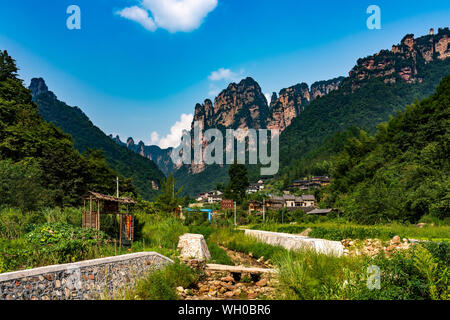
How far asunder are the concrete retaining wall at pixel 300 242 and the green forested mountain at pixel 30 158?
→ 10590 millimetres

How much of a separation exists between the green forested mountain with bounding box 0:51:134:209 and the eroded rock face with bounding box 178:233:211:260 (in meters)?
6.47

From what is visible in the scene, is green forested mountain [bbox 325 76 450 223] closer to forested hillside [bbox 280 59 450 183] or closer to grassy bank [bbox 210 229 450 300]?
grassy bank [bbox 210 229 450 300]

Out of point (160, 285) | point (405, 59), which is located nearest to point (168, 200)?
point (160, 285)

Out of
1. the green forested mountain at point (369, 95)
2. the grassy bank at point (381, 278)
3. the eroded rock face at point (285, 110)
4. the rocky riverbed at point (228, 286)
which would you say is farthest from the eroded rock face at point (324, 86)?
the grassy bank at point (381, 278)

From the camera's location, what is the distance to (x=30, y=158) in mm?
20156

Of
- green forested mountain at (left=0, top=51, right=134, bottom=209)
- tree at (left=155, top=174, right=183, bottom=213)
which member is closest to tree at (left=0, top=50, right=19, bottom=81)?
green forested mountain at (left=0, top=51, right=134, bottom=209)

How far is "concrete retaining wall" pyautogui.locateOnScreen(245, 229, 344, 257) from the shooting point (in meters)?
9.50

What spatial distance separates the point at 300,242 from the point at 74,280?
27.7ft

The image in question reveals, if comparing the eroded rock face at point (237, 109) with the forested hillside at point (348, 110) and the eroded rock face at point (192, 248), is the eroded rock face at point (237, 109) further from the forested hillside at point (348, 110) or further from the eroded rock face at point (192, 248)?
the eroded rock face at point (192, 248)

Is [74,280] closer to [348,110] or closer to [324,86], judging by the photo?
[348,110]

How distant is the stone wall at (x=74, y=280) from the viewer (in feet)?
14.5
